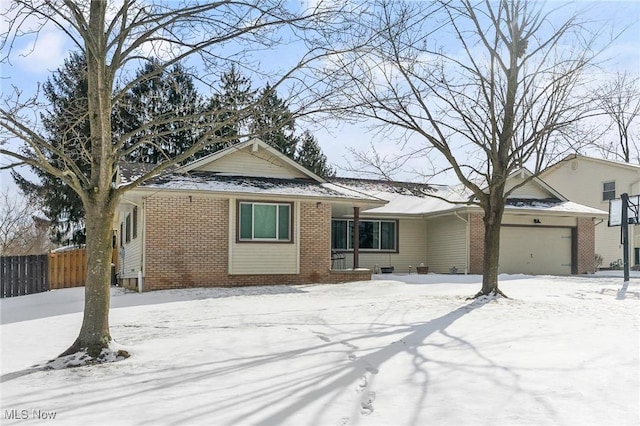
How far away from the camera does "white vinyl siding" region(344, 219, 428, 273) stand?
22933 mm

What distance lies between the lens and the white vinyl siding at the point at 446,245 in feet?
70.1

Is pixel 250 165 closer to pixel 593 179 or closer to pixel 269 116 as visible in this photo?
pixel 269 116

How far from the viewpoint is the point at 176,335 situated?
27.7 ft

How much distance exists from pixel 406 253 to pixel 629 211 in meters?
9.11

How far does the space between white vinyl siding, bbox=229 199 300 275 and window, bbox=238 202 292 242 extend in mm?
167

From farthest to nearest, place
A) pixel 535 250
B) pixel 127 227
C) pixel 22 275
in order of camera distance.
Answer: pixel 535 250 → pixel 127 227 → pixel 22 275

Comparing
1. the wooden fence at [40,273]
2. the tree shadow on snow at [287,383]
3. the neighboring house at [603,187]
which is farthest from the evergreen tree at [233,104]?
the neighboring house at [603,187]

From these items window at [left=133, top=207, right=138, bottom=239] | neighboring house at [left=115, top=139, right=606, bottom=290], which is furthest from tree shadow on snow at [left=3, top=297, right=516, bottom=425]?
window at [left=133, top=207, right=138, bottom=239]

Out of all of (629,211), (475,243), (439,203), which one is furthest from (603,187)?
(629,211)

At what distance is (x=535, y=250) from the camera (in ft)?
74.5

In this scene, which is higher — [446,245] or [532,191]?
[532,191]

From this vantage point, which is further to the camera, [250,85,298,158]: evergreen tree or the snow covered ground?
[250,85,298,158]: evergreen tree

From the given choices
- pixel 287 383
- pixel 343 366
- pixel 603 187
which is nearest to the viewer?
pixel 287 383

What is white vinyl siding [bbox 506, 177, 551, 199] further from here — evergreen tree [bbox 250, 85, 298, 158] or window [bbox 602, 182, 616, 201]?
evergreen tree [bbox 250, 85, 298, 158]
